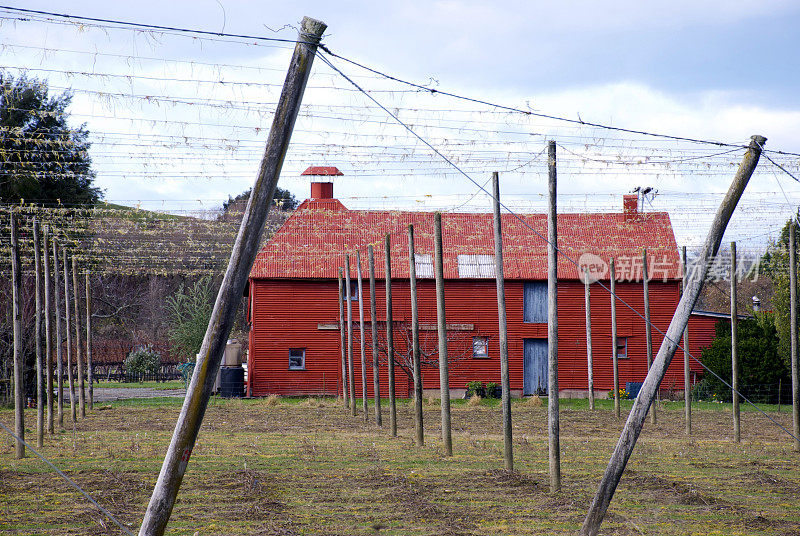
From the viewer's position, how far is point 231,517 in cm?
1002

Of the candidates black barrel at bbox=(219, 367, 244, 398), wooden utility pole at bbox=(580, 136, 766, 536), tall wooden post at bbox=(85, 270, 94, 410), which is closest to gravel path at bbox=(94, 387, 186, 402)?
black barrel at bbox=(219, 367, 244, 398)

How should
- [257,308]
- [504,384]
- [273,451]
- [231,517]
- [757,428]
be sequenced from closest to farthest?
[231,517], [504,384], [273,451], [757,428], [257,308]

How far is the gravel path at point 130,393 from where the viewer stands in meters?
33.6

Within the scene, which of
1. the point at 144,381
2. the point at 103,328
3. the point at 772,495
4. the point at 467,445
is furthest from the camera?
the point at 103,328

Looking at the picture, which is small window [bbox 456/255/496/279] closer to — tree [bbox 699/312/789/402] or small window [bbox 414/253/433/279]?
small window [bbox 414/253/433/279]

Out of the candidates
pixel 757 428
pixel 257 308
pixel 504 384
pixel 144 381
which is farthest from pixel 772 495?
pixel 144 381

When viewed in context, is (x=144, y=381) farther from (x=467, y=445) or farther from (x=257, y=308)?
(x=467, y=445)

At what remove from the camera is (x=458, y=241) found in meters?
35.6

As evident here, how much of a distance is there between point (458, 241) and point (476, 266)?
187cm

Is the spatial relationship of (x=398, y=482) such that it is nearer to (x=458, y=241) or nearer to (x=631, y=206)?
(x=458, y=241)

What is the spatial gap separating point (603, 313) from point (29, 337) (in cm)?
2341

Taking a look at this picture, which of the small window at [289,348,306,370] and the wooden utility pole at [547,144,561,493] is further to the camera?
the small window at [289,348,306,370]

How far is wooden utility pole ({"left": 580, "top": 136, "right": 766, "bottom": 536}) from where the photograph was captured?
28.8ft

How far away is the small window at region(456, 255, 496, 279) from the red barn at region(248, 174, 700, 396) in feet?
0.17
